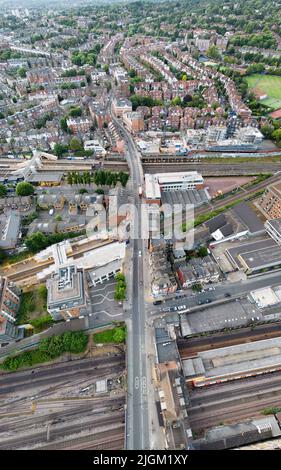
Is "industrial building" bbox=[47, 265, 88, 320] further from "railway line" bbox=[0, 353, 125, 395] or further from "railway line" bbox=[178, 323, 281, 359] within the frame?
"railway line" bbox=[178, 323, 281, 359]

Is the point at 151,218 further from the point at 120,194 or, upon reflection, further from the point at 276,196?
the point at 276,196

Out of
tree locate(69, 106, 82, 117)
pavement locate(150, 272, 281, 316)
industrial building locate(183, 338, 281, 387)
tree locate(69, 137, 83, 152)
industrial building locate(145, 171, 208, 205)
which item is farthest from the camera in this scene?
tree locate(69, 106, 82, 117)

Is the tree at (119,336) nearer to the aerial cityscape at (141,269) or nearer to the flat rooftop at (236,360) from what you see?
the aerial cityscape at (141,269)

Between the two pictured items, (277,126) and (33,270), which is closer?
(33,270)

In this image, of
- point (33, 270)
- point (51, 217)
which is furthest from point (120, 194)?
point (33, 270)

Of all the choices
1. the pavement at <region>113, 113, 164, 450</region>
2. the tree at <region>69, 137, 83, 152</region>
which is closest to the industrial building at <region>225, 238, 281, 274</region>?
the pavement at <region>113, 113, 164, 450</region>

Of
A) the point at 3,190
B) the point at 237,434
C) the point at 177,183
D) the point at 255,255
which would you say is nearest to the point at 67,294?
the point at 237,434

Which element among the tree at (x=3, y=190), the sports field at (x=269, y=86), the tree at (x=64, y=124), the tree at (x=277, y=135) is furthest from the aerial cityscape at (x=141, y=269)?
the sports field at (x=269, y=86)

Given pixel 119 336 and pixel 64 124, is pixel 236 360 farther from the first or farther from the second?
pixel 64 124
